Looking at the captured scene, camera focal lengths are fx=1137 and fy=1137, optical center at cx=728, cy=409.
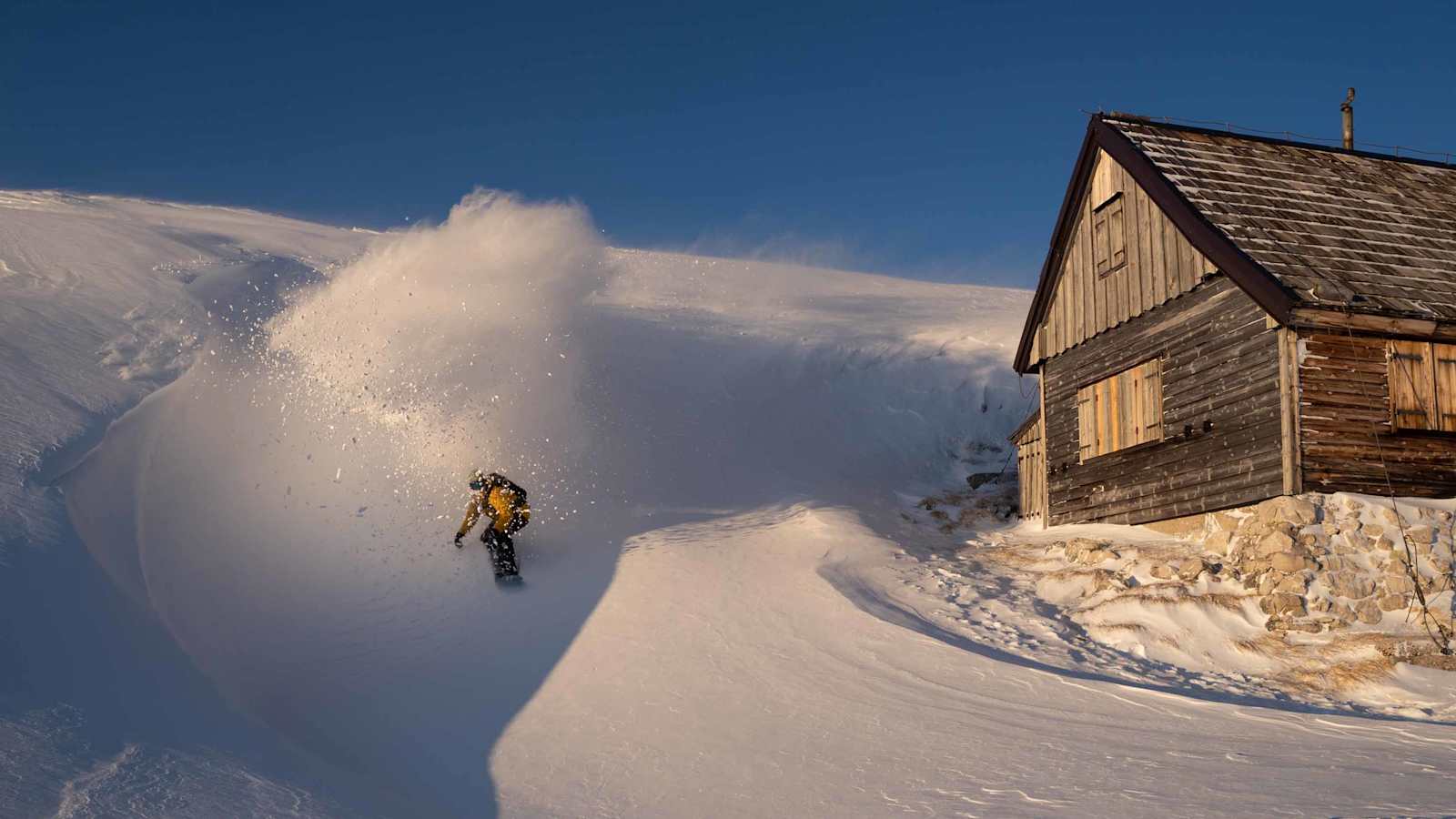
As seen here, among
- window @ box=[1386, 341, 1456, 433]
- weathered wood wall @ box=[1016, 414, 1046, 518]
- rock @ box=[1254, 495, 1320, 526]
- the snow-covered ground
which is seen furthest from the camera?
weathered wood wall @ box=[1016, 414, 1046, 518]

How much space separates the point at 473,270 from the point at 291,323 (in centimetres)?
511

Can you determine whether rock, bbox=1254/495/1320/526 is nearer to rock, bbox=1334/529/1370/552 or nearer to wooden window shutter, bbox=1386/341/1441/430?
rock, bbox=1334/529/1370/552

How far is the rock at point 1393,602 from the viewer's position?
12.9 metres

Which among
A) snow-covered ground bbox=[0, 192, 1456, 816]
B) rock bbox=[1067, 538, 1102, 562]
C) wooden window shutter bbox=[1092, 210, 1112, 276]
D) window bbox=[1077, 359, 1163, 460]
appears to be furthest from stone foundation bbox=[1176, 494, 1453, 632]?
wooden window shutter bbox=[1092, 210, 1112, 276]

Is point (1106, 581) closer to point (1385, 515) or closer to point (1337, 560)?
point (1337, 560)

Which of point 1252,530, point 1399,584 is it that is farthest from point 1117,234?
point 1399,584

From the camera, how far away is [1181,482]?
53.2 ft

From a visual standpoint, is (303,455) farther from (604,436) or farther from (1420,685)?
(1420,685)

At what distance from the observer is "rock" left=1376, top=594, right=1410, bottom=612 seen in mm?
12938

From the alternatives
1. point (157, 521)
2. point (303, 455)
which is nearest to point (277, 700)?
point (157, 521)

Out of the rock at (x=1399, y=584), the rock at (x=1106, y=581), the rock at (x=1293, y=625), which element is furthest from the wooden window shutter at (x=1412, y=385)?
the rock at (x=1106, y=581)

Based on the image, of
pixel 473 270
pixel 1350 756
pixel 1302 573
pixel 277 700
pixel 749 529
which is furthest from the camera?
pixel 473 270

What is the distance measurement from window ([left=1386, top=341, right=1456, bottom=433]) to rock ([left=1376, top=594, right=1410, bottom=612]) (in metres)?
2.57

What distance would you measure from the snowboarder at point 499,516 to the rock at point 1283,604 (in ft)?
30.8
